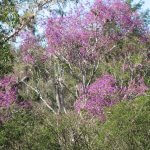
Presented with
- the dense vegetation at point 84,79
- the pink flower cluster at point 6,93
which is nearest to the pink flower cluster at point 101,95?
the dense vegetation at point 84,79

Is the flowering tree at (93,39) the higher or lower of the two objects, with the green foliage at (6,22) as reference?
lower

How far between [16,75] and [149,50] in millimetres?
9993

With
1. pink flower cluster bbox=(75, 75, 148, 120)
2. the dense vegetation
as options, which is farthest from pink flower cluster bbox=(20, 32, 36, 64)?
pink flower cluster bbox=(75, 75, 148, 120)

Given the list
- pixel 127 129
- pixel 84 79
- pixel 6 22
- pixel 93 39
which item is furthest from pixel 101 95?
pixel 6 22

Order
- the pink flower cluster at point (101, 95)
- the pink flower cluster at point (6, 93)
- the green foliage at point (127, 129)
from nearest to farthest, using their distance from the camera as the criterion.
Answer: the green foliage at point (127, 129), the pink flower cluster at point (101, 95), the pink flower cluster at point (6, 93)

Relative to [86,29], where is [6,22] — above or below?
above

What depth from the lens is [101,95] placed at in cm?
2300

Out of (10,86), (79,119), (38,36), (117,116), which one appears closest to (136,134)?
(117,116)

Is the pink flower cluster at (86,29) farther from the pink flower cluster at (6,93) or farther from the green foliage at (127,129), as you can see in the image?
the green foliage at (127,129)

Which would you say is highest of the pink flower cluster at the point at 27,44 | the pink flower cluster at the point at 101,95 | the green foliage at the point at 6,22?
the green foliage at the point at 6,22

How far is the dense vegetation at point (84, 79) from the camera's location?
14.9 metres

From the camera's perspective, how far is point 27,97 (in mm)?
39438

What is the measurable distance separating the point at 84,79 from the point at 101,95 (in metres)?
1.43

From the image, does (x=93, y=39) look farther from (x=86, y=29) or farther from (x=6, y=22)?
(x=6, y=22)
